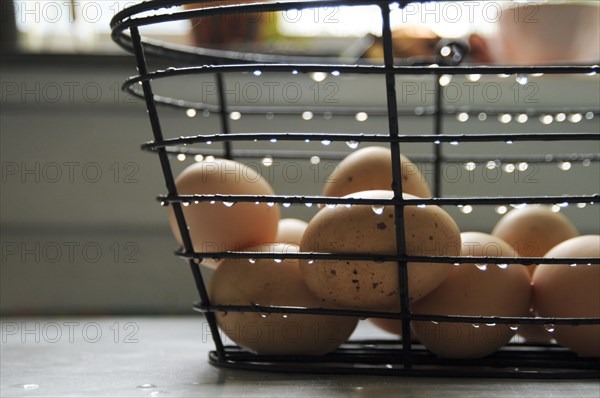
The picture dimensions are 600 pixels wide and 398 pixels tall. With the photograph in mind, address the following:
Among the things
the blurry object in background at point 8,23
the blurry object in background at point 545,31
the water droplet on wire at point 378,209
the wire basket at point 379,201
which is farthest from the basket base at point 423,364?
the blurry object in background at point 8,23

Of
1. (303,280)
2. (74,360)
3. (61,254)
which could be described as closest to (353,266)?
(303,280)

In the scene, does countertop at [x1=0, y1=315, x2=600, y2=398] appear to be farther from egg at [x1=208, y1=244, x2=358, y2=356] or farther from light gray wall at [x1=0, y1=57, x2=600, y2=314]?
light gray wall at [x1=0, y1=57, x2=600, y2=314]

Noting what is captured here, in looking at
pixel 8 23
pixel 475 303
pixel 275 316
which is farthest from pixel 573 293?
pixel 8 23

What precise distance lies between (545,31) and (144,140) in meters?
0.54

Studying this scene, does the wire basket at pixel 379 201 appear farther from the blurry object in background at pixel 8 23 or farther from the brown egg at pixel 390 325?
the blurry object in background at pixel 8 23

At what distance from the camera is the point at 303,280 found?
506 mm

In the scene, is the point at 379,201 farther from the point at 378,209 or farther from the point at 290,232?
the point at 290,232

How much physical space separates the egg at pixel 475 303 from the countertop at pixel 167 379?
0.13 ft

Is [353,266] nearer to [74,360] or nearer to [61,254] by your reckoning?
[74,360]

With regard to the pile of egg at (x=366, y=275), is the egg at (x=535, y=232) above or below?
above

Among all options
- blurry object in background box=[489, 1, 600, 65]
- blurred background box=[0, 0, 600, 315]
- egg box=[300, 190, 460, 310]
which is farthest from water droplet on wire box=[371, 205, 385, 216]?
blurry object in background box=[489, 1, 600, 65]

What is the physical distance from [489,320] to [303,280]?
0.12 metres

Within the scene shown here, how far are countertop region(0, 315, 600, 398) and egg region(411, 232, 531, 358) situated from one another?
4cm

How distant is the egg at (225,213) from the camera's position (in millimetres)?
536
